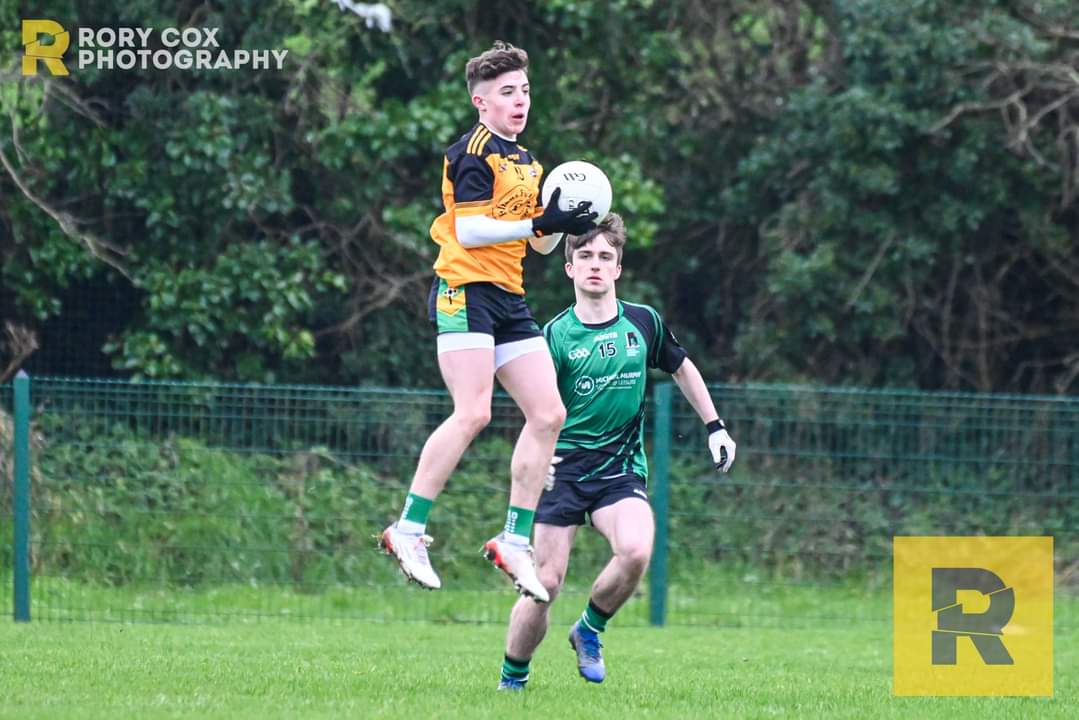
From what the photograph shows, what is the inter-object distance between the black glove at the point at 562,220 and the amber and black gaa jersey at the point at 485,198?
15 cm

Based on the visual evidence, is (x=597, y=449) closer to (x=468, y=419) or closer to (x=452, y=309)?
(x=468, y=419)

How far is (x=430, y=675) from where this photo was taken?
7.70 metres

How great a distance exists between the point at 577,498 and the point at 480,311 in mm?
1080

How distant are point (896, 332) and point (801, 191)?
6.00ft

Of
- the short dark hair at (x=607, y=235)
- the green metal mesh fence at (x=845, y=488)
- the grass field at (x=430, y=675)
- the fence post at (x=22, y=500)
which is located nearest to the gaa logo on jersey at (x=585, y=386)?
the short dark hair at (x=607, y=235)

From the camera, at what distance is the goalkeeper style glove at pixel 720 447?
680 centimetres

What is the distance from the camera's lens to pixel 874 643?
11242mm

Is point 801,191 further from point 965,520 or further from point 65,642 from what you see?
point 65,642

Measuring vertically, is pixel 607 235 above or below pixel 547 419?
above

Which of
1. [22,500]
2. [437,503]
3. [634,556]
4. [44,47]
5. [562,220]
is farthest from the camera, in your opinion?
[44,47]

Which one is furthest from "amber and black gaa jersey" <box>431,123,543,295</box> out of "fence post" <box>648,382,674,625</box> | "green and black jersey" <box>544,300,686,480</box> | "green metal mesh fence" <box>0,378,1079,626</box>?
"fence post" <box>648,382,674,625</box>

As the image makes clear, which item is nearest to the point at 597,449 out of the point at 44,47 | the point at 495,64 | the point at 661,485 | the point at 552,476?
the point at 552,476

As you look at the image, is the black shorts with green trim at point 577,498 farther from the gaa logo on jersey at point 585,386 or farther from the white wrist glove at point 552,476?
the gaa logo on jersey at point 585,386

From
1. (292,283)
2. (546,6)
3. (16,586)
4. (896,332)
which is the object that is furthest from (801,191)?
(16,586)
